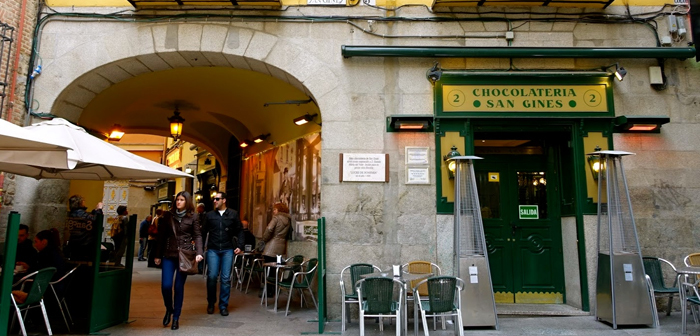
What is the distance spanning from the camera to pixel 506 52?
6.71 m

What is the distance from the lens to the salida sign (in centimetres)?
675

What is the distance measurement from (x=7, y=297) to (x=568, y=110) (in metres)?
7.21

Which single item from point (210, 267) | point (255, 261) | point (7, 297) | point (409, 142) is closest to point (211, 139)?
point (255, 261)

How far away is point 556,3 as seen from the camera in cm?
693

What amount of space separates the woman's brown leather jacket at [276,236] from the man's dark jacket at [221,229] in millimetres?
1614

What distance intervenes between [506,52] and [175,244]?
5333mm

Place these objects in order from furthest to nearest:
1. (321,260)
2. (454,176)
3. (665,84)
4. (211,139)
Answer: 1. (211,139)
2. (665,84)
3. (454,176)
4. (321,260)

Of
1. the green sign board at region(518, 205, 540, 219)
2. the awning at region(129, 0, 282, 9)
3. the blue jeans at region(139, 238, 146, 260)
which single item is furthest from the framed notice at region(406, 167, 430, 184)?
the blue jeans at region(139, 238, 146, 260)

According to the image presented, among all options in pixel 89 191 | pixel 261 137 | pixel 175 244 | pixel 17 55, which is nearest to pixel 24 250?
pixel 175 244

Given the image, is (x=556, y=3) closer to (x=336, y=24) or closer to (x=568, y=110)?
(x=568, y=110)

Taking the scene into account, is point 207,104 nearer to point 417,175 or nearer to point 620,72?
point 417,175

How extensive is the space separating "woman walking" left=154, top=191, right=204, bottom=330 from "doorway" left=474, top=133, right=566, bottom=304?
4.38m

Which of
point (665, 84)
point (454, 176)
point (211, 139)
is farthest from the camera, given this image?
point (211, 139)

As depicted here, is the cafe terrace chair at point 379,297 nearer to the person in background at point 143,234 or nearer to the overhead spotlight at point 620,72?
the overhead spotlight at point 620,72
